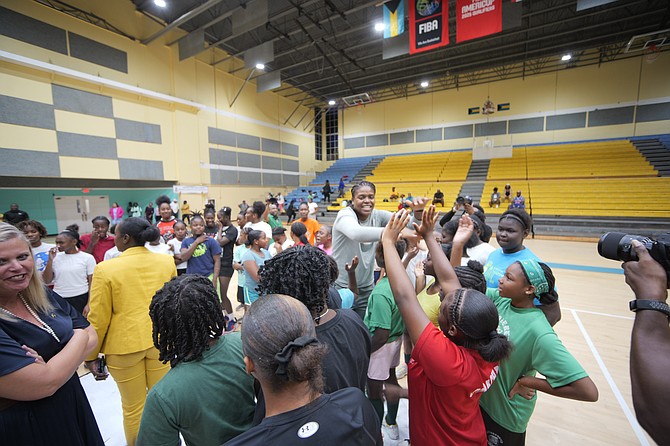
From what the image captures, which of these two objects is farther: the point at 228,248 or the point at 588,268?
the point at 588,268

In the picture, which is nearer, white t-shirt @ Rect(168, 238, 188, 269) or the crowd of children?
the crowd of children

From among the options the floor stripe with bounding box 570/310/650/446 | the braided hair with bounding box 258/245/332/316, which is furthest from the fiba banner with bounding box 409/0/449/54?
the braided hair with bounding box 258/245/332/316

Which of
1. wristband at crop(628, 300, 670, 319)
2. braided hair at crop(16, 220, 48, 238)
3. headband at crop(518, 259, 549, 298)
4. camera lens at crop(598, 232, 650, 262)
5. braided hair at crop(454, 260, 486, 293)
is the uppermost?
camera lens at crop(598, 232, 650, 262)

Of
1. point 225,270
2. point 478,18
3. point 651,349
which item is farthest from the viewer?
point 478,18

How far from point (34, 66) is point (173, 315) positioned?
14.6 m

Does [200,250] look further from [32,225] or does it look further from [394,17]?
[394,17]

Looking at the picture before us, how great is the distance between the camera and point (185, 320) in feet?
3.93

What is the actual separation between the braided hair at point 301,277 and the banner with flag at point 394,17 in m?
7.89

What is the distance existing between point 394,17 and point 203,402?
346 inches

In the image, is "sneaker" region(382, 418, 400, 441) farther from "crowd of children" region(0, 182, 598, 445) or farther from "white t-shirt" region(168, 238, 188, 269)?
"white t-shirt" region(168, 238, 188, 269)

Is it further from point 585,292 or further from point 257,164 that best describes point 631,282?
point 257,164

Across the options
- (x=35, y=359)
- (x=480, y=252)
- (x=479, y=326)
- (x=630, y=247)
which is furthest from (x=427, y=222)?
(x=480, y=252)

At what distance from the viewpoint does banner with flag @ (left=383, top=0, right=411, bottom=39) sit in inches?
282

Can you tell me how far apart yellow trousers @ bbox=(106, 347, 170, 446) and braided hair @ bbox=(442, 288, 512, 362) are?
2046 mm
